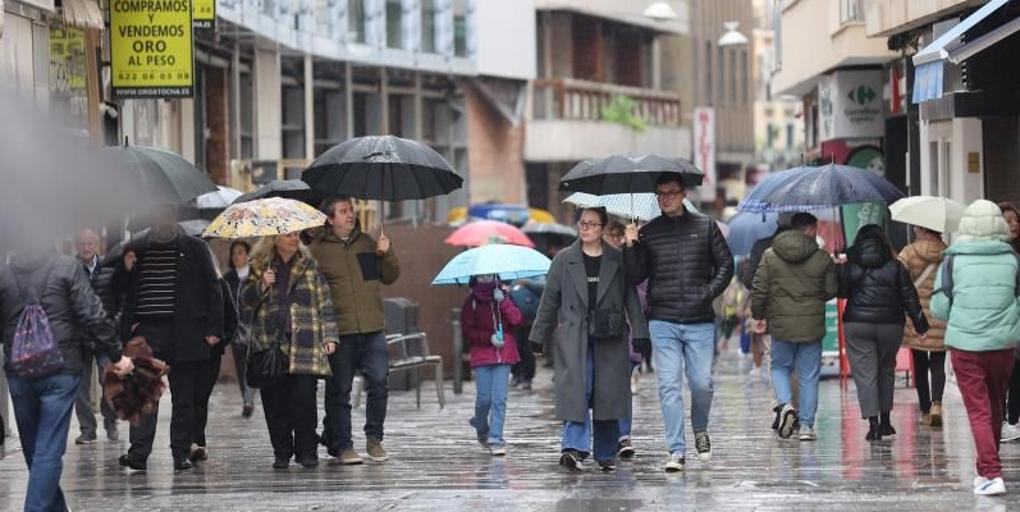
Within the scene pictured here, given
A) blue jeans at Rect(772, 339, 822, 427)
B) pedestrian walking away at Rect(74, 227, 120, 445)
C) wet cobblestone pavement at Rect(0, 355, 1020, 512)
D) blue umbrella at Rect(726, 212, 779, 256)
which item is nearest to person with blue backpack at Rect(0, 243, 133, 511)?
wet cobblestone pavement at Rect(0, 355, 1020, 512)

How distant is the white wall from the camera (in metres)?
51.4

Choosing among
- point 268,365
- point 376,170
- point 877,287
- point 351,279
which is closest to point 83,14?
point 376,170

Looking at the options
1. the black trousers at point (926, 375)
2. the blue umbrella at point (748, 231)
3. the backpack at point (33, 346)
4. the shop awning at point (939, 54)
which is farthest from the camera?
the blue umbrella at point (748, 231)

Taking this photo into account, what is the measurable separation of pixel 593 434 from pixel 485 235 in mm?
11847

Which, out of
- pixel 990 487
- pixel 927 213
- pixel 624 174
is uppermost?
pixel 624 174

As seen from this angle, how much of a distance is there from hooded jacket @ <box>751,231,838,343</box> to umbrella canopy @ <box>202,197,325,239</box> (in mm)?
3859

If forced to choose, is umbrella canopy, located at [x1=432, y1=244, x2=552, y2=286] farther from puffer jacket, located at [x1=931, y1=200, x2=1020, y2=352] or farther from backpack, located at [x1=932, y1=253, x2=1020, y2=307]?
puffer jacket, located at [x1=931, y1=200, x2=1020, y2=352]

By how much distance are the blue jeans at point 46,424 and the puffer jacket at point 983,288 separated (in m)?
5.18

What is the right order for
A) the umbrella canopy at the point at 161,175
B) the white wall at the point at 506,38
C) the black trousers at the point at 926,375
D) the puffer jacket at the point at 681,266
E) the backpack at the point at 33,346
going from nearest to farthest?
the backpack at the point at 33,346 < the puffer jacket at the point at 681,266 < the umbrella canopy at the point at 161,175 < the black trousers at the point at 926,375 < the white wall at the point at 506,38

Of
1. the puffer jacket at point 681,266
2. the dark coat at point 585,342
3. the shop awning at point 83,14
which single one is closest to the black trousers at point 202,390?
the dark coat at point 585,342

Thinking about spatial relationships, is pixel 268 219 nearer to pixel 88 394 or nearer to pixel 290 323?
pixel 290 323

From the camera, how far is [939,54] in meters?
18.9

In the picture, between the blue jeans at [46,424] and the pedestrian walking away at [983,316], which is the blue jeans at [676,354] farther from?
the blue jeans at [46,424]

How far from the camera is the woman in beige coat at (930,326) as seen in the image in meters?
19.6
